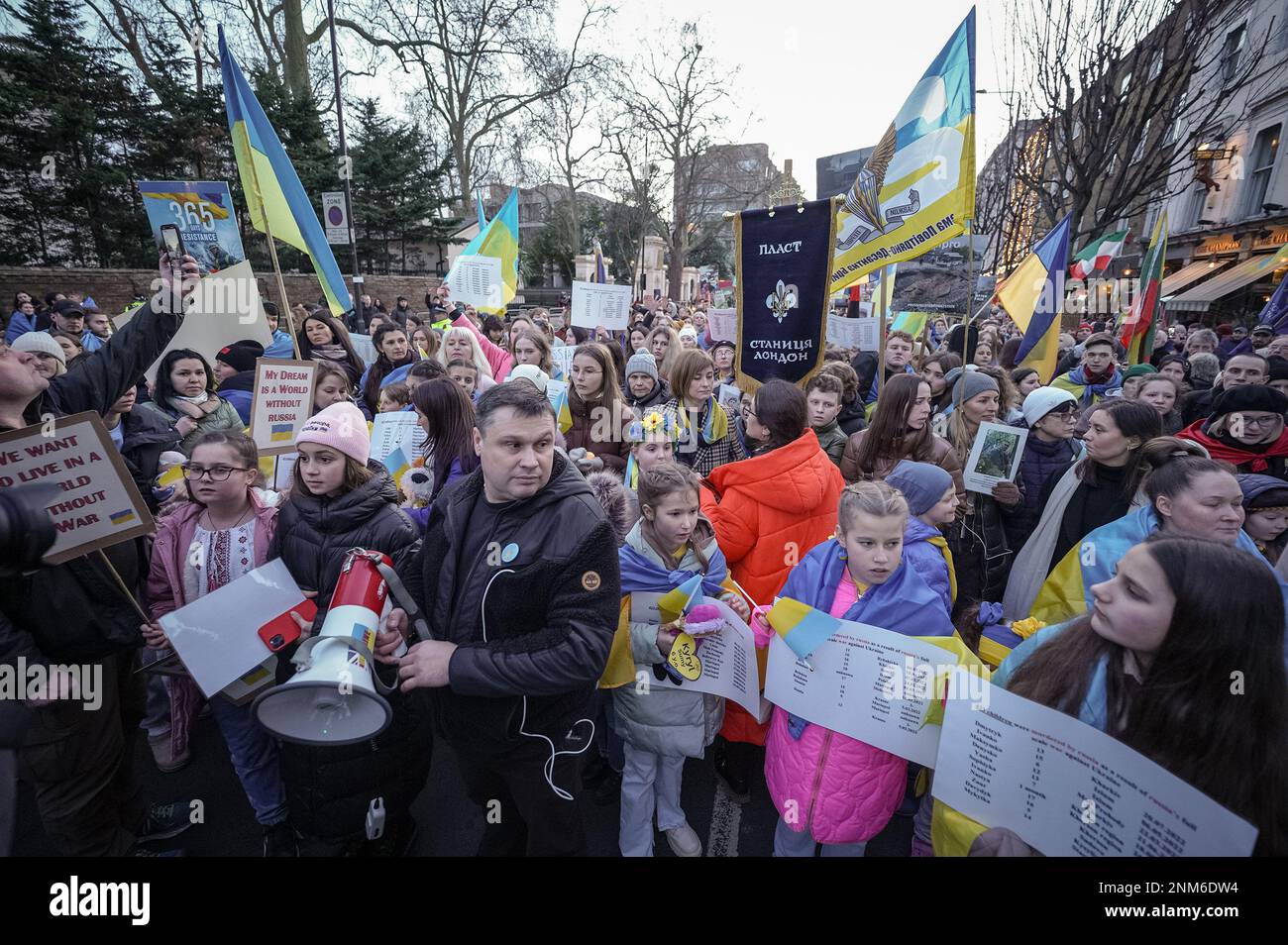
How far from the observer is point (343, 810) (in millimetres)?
2303

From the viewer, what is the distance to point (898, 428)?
3.50 meters

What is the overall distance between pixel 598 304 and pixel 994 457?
6016 mm

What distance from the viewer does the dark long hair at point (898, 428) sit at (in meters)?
3.43

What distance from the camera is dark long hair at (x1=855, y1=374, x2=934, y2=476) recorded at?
3.43 m

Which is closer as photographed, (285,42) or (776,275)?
(776,275)

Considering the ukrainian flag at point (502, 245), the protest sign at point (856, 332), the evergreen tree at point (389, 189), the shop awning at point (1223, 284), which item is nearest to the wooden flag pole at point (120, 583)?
the ukrainian flag at point (502, 245)

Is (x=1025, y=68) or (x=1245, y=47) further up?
(x=1245, y=47)

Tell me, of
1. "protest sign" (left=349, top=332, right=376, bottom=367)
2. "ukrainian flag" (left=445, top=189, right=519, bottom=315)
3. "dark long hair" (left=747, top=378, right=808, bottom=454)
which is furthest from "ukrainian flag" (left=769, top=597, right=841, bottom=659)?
"protest sign" (left=349, top=332, right=376, bottom=367)

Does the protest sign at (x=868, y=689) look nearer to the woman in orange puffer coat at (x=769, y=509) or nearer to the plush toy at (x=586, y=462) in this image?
the woman in orange puffer coat at (x=769, y=509)

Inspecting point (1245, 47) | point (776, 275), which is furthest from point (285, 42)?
point (1245, 47)

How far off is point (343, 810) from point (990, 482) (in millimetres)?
3669

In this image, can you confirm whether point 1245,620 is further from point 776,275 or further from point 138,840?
point 138,840

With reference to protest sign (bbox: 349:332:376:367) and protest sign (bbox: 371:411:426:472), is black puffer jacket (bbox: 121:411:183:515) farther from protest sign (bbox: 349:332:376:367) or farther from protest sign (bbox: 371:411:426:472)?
protest sign (bbox: 349:332:376:367)

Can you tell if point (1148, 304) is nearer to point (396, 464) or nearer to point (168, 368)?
point (396, 464)
